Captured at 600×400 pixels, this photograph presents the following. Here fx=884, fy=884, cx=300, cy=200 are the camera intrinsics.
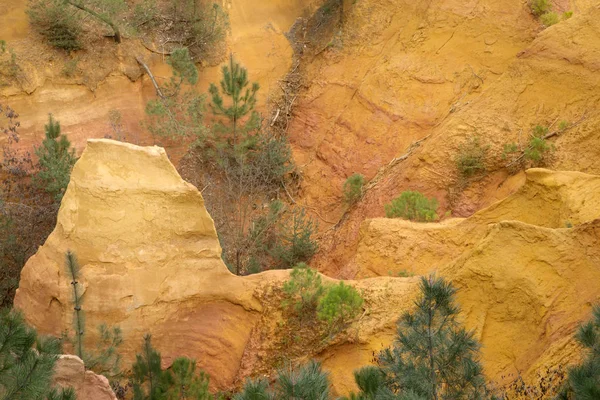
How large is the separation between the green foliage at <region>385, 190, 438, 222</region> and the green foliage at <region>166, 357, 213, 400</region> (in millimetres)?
6990

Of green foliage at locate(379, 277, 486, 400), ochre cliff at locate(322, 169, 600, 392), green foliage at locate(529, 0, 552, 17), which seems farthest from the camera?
green foliage at locate(529, 0, 552, 17)

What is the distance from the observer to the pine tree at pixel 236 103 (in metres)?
21.8

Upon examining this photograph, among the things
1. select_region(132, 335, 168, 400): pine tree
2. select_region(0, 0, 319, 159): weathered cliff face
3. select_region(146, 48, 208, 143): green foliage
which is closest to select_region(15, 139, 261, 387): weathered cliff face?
select_region(132, 335, 168, 400): pine tree

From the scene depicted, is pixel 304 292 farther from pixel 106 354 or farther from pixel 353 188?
pixel 353 188

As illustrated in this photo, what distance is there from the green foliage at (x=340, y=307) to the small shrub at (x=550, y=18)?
1149 cm

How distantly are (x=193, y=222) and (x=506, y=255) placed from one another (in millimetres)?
4766

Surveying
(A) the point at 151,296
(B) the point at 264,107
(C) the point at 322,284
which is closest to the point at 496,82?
(B) the point at 264,107

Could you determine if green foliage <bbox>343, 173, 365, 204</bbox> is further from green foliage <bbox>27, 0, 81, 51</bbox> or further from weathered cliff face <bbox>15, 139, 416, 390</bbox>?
green foliage <bbox>27, 0, 81, 51</bbox>

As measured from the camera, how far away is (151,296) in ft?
44.9

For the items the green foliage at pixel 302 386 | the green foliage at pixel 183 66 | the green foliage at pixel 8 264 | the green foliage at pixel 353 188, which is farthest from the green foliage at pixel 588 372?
the green foliage at pixel 183 66

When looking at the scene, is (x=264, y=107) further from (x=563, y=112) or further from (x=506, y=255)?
(x=506, y=255)

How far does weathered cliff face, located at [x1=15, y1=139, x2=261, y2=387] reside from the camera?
43.6 feet

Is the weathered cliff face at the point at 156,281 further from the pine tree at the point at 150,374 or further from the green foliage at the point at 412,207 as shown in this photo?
the green foliage at the point at 412,207

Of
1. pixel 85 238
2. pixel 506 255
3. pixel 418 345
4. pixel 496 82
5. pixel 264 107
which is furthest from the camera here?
pixel 264 107
